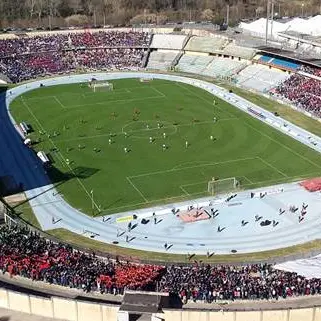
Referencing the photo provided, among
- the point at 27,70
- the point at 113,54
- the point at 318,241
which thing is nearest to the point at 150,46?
the point at 113,54

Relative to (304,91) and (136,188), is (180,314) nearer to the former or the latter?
(136,188)

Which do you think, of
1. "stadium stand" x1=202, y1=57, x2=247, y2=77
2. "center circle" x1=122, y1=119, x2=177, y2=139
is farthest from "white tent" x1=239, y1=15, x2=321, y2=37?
"center circle" x1=122, y1=119, x2=177, y2=139

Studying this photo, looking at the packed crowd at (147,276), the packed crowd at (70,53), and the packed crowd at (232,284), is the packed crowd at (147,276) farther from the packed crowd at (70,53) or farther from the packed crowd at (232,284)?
the packed crowd at (70,53)

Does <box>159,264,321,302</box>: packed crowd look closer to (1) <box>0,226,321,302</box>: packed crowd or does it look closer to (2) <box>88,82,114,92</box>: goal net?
(1) <box>0,226,321,302</box>: packed crowd

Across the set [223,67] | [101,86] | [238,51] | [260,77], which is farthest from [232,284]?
[238,51]

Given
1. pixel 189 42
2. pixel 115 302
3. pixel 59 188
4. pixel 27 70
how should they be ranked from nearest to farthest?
pixel 115 302 < pixel 59 188 < pixel 27 70 < pixel 189 42

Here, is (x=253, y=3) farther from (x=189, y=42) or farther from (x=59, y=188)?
(x=59, y=188)
